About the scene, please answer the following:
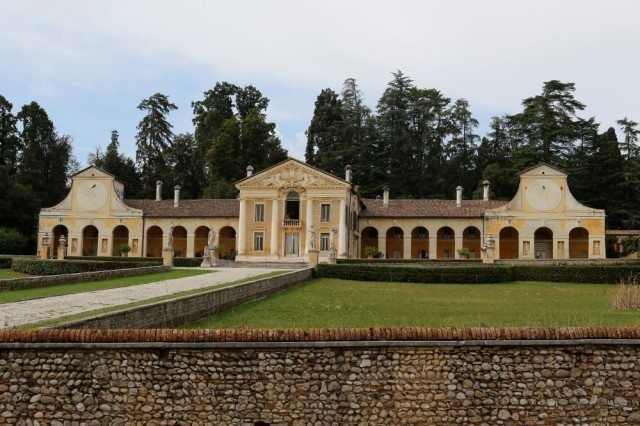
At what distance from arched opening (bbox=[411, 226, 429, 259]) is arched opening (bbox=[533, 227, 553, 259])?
9.39 metres

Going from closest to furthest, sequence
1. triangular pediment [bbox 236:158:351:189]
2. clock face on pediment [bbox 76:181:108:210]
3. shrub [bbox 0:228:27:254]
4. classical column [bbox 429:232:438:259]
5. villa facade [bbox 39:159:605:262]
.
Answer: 1. villa facade [bbox 39:159:605:262]
2. triangular pediment [bbox 236:158:351:189]
3. shrub [bbox 0:228:27:254]
4. classical column [bbox 429:232:438:259]
5. clock face on pediment [bbox 76:181:108:210]

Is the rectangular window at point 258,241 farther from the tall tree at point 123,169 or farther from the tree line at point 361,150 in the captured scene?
the tall tree at point 123,169

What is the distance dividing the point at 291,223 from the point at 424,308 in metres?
33.4

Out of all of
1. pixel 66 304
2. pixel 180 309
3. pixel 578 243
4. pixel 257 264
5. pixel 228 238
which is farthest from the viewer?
pixel 228 238

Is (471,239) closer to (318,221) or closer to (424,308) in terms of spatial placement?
(318,221)

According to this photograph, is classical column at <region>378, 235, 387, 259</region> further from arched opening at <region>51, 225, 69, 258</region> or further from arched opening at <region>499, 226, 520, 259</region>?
arched opening at <region>51, 225, 69, 258</region>

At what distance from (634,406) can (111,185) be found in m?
53.1

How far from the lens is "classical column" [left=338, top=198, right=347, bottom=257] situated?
162 feet

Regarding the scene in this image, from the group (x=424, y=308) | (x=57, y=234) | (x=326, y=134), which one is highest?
(x=326, y=134)

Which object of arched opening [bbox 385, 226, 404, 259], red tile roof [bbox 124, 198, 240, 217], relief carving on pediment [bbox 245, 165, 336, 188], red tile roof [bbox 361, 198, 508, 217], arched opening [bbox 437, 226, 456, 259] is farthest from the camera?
arched opening [bbox 385, 226, 404, 259]

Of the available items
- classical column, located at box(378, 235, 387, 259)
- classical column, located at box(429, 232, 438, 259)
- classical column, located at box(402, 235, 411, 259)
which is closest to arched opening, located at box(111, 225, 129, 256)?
classical column, located at box(378, 235, 387, 259)

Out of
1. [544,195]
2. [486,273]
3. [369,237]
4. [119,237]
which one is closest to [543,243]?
[544,195]

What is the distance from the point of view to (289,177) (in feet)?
170

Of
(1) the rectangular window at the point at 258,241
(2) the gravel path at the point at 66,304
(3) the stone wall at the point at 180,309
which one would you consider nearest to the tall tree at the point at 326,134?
(1) the rectangular window at the point at 258,241
